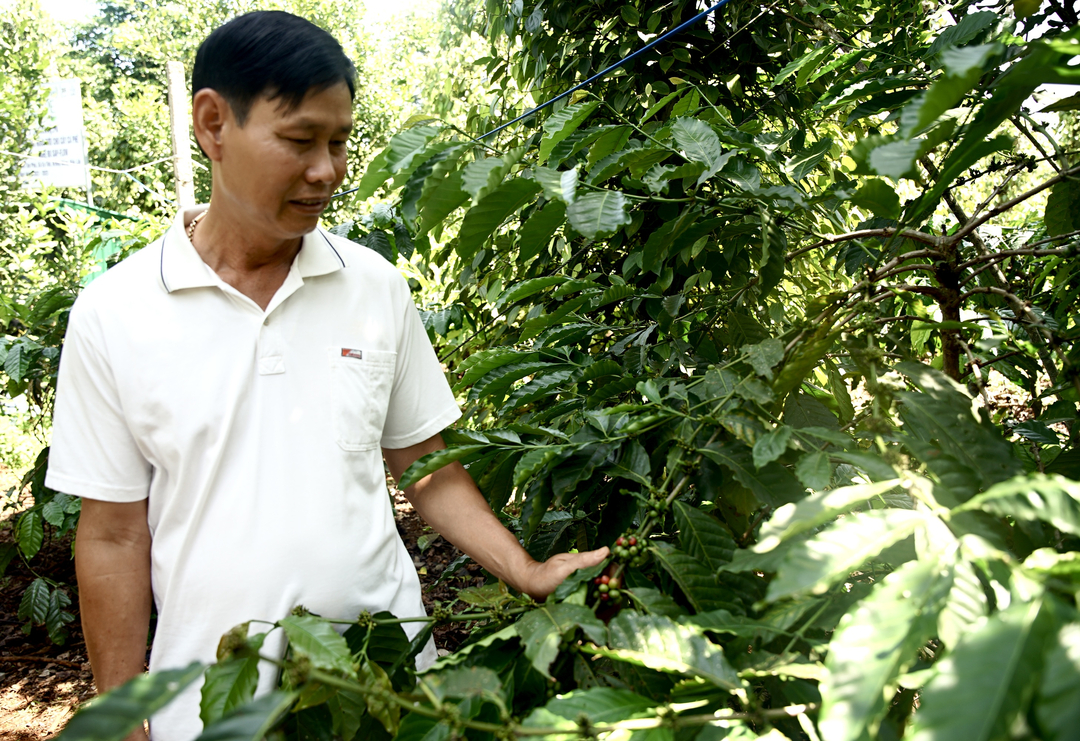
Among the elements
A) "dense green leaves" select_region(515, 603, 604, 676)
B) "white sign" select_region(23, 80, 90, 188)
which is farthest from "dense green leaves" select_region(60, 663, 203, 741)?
"white sign" select_region(23, 80, 90, 188)

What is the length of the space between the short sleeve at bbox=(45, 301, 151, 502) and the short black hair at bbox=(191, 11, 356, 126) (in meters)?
0.46

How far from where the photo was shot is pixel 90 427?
4.48 feet

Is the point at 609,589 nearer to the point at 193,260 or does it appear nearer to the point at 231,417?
the point at 231,417

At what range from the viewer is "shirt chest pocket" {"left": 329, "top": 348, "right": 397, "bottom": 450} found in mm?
1463

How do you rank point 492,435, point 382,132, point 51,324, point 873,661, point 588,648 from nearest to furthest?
point 873,661, point 588,648, point 492,435, point 51,324, point 382,132

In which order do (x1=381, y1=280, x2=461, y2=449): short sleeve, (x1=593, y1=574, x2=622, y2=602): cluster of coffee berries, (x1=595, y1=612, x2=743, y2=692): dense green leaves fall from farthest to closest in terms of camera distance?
(x1=381, y1=280, x2=461, y2=449): short sleeve → (x1=593, y1=574, x2=622, y2=602): cluster of coffee berries → (x1=595, y1=612, x2=743, y2=692): dense green leaves

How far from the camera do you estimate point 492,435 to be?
1314 mm

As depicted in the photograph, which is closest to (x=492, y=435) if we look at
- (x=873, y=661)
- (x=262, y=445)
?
(x=262, y=445)

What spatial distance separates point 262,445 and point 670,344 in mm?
831

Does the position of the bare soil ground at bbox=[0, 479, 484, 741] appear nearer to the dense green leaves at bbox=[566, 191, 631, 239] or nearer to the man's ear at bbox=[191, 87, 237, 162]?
the man's ear at bbox=[191, 87, 237, 162]

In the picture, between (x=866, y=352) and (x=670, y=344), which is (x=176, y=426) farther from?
(x=866, y=352)

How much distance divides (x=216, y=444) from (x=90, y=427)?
0.71 ft

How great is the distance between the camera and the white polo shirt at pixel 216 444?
1356 mm

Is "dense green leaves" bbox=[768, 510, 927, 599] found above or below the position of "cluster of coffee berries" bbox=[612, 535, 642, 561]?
above
